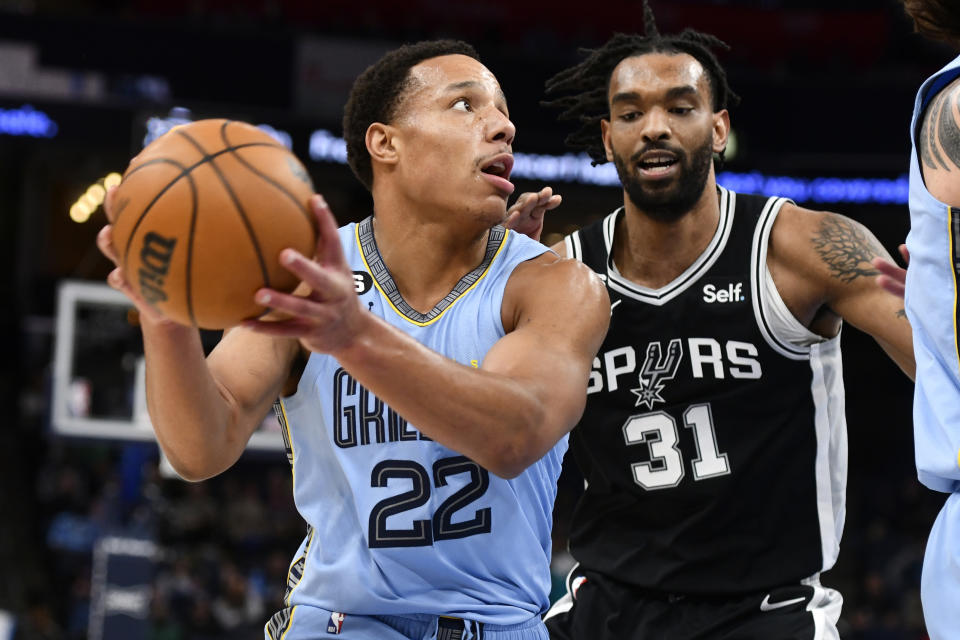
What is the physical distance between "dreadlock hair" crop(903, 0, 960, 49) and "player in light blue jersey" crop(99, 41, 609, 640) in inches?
36.9

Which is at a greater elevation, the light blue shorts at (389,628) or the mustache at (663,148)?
the mustache at (663,148)

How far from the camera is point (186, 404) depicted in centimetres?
265

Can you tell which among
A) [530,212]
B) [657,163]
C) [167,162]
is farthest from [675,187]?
[167,162]

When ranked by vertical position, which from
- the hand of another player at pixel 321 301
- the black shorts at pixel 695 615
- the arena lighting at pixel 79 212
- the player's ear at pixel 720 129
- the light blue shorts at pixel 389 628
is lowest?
the black shorts at pixel 695 615

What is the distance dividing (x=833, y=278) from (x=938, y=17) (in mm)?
1250

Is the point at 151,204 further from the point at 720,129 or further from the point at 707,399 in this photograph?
the point at 720,129

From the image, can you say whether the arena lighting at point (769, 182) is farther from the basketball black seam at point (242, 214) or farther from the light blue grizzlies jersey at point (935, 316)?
the basketball black seam at point (242, 214)

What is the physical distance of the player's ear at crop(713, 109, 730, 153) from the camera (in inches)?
159

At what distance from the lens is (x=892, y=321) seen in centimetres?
339

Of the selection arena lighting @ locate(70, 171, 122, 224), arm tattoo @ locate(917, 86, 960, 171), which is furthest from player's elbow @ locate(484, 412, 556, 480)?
arena lighting @ locate(70, 171, 122, 224)

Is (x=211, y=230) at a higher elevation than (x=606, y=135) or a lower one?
lower

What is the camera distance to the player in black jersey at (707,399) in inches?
139

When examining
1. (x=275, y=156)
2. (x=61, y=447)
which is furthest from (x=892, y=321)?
(x=61, y=447)

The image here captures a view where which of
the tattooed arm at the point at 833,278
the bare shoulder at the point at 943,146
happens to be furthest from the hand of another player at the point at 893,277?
the tattooed arm at the point at 833,278
